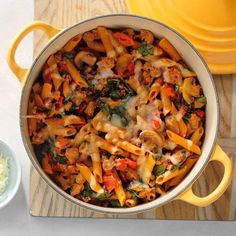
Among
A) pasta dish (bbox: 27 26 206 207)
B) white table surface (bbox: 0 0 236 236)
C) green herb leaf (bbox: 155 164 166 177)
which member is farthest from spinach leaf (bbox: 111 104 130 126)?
white table surface (bbox: 0 0 236 236)

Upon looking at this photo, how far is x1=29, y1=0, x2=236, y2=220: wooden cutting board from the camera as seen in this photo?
1.27m

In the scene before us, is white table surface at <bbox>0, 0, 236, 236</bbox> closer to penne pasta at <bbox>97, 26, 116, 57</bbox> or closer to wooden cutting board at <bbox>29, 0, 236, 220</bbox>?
wooden cutting board at <bbox>29, 0, 236, 220</bbox>

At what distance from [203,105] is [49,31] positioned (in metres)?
0.33

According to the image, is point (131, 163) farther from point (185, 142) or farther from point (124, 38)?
point (124, 38)

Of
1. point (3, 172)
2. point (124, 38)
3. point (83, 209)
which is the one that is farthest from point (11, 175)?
point (124, 38)

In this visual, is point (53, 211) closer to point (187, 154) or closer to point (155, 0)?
point (187, 154)

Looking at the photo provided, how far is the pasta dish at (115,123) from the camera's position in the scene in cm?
120

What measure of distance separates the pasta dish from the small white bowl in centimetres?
11

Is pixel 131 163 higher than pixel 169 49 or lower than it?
lower

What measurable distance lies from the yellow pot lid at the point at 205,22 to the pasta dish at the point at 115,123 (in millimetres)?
64

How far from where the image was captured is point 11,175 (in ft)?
Answer: 4.33

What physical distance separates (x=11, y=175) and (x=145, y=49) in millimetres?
394

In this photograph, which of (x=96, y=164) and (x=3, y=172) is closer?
(x=96, y=164)

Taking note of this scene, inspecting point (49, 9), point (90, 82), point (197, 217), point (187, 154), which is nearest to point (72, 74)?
point (90, 82)
